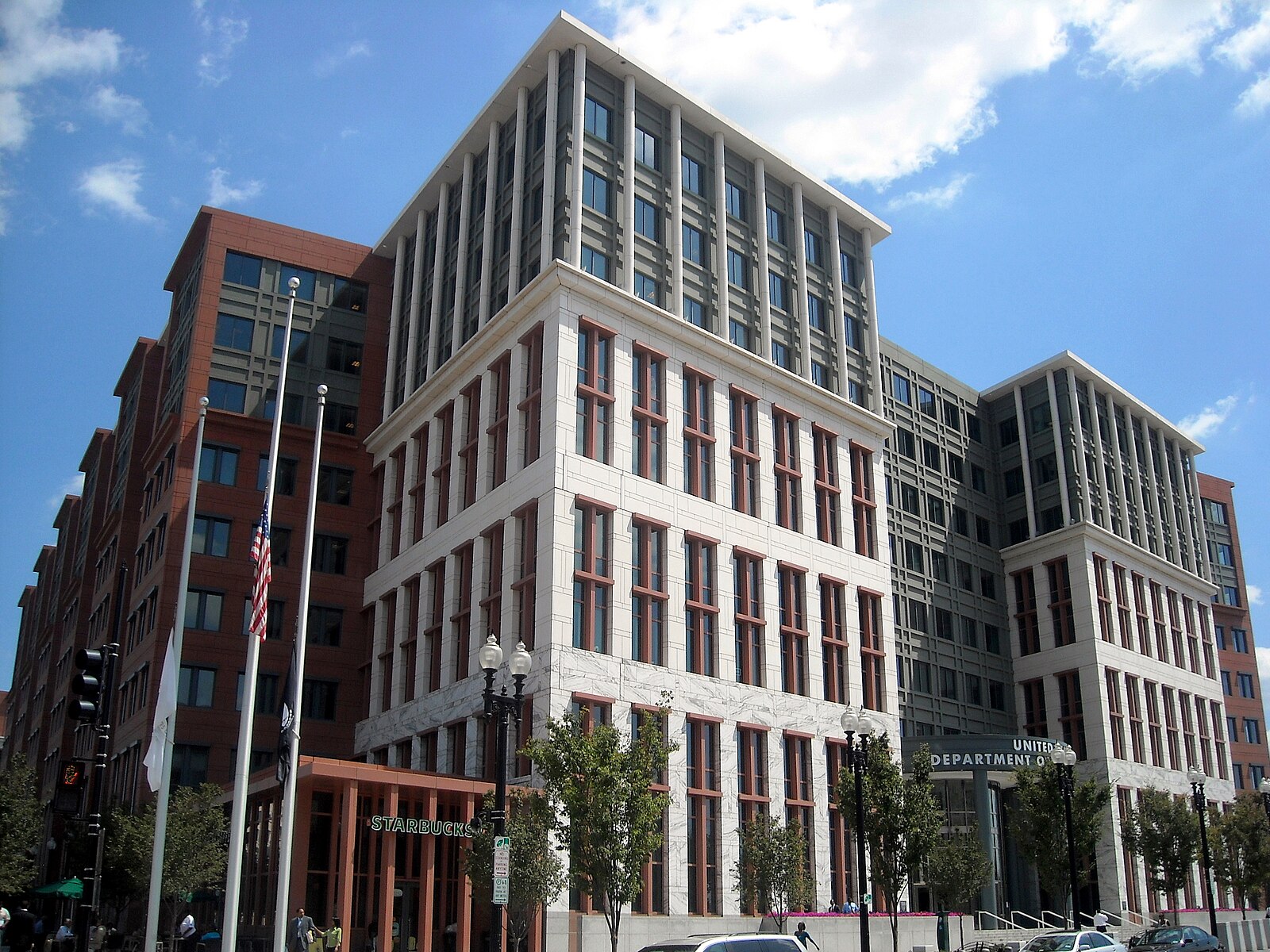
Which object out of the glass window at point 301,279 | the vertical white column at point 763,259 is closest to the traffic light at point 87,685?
the vertical white column at point 763,259

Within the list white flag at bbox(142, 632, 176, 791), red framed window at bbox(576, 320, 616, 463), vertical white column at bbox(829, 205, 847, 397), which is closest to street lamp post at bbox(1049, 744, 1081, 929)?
red framed window at bbox(576, 320, 616, 463)

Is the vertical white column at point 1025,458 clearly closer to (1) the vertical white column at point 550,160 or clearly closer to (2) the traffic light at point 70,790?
(1) the vertical white column at point 550,160

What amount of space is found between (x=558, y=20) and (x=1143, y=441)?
53.9 meters

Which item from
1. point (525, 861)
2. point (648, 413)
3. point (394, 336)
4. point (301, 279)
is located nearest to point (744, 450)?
point (648, 413)

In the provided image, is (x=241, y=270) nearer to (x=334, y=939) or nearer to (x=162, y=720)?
(x=334, y=939)

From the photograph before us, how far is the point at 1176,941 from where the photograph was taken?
4250 cm

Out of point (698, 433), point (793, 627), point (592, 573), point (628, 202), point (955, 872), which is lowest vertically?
point (955, 872)

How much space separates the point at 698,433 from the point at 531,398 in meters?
8.08

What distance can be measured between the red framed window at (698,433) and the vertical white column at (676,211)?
3.32 meters

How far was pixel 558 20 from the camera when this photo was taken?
178ft

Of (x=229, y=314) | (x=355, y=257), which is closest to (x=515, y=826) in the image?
(x=229, y=314)

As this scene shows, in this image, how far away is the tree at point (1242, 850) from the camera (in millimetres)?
64000

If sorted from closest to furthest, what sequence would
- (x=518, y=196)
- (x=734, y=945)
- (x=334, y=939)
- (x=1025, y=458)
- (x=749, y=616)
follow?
(x=734, y=945), (x=334, y=939), (x=749, y=616), (x=518, y=196), (x=1025, y=458)

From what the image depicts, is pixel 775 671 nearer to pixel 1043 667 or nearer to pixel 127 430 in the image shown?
pixel 1043 667
